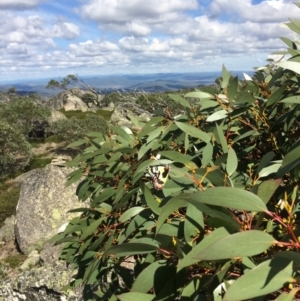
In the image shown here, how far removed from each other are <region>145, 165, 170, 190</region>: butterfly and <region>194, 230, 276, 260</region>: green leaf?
62 cm

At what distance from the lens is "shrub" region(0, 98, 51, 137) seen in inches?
1133

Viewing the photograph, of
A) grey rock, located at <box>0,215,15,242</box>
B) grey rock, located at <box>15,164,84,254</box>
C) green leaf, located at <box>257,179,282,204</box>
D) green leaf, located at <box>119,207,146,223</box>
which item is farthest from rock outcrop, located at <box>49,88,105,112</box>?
green leaf, located at <box>257,179,282,204</box>

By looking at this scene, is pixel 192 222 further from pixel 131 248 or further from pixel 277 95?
pixel 277 95

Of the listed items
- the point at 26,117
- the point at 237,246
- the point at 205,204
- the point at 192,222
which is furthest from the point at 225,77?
the point at 26,117

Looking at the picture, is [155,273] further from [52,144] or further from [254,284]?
[52,144]

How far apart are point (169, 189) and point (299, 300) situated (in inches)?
22.2

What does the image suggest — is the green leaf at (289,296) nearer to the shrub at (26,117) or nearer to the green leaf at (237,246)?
the green leaf at (237,246)

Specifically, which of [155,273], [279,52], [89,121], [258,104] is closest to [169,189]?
[155,273]

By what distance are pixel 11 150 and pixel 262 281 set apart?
22.4 metres

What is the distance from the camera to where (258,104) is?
1874 mm

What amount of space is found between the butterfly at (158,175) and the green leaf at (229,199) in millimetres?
560

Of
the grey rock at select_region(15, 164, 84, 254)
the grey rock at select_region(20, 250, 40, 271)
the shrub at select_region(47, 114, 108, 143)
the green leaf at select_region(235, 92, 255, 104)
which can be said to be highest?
the green leaf at select_region(235, 92, 255, 104)

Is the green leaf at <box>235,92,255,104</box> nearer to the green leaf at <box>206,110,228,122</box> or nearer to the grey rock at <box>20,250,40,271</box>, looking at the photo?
the green leaf at <box>206,110,228,122</box>

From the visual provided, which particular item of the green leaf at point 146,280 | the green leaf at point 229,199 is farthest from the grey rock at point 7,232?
the green leaf at point 229,199
